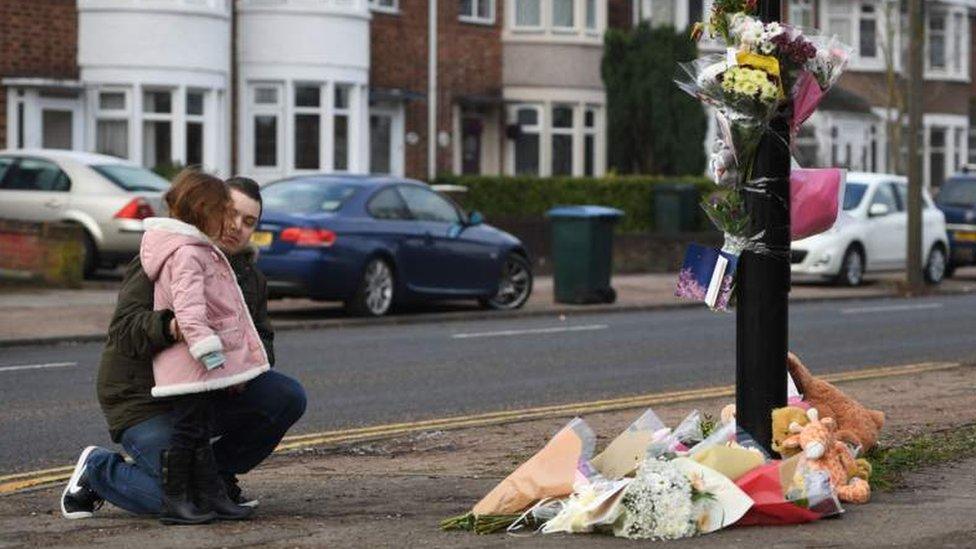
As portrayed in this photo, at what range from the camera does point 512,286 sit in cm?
2486

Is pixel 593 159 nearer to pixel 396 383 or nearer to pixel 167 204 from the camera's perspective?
pixel 396 383

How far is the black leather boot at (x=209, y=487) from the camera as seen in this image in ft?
28.2

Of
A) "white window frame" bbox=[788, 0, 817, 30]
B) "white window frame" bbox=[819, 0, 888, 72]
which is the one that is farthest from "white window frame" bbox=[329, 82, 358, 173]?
"white window frame" bbox=[819, 0, 888, 72]

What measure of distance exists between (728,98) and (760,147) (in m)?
0.27

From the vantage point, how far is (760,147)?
912 centimetres

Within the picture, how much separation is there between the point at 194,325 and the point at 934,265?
26456mm

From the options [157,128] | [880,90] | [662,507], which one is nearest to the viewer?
[662,507]

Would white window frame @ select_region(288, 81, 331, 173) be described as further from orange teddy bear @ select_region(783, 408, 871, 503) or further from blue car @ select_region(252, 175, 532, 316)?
orange teddy bear @ select_region(783, 408, 871, 503)

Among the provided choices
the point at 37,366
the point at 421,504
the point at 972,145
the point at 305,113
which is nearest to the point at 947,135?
the point at 972,145

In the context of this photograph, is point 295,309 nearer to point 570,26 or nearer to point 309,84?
point 309,84

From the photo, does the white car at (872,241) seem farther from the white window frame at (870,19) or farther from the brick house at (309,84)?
the white window frame at (870,19)

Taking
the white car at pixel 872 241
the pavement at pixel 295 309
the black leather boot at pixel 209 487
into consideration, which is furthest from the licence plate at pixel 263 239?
the black leather boot at pixel 209 487

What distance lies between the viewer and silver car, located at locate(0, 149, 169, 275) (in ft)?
88.3

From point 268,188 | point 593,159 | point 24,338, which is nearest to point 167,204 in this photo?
point 24,338
